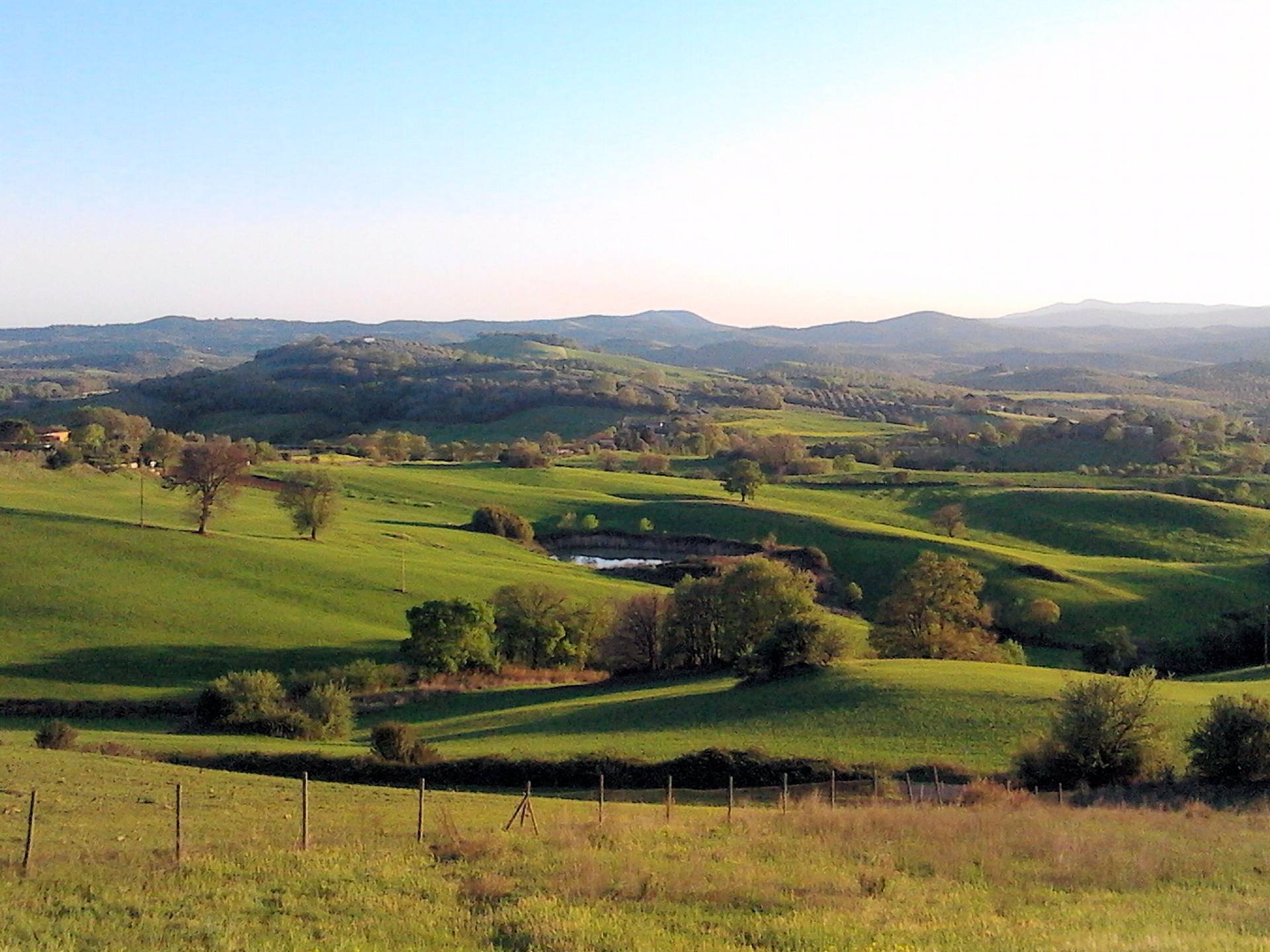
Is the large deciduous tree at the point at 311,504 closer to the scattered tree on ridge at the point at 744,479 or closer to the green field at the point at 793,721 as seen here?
the green field at the point at 793,721

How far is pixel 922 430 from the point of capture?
199 meters

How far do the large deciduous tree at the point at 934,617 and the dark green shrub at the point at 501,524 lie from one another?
41144mm

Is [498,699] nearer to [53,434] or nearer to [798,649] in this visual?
[798,649]

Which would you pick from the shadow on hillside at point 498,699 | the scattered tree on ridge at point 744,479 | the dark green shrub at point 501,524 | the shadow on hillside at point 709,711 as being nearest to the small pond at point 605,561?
the dark green shrub at point 501,524

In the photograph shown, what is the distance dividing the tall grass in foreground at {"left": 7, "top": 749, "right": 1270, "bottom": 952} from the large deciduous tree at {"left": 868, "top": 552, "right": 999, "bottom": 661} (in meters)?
34.4

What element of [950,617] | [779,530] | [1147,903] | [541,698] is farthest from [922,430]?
[1147,903]

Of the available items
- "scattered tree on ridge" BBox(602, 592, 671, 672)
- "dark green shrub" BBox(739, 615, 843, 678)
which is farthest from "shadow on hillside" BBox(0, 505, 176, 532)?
"dark green shrub" BBox(739, 615, 843, 678)

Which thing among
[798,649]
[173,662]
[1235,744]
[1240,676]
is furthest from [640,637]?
[1235,744]

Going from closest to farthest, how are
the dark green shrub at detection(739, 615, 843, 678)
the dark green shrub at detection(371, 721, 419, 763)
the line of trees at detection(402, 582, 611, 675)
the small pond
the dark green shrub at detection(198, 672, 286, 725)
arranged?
the dark green shrub at detection(371, 721, 419, 763), the dark green shrub at detection(198, 672, 286, 725), the dark green shrub at detection(739, 615, 843, 678), the line of trees at detection(402, 582, 611, 675), the small pond

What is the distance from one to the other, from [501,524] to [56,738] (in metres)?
62.1

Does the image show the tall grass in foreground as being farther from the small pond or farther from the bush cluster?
the small pond

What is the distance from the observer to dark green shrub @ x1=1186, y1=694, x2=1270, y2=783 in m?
27.6

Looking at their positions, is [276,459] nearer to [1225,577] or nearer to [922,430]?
[1225,577]

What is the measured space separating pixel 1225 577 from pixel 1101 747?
2420 inches
